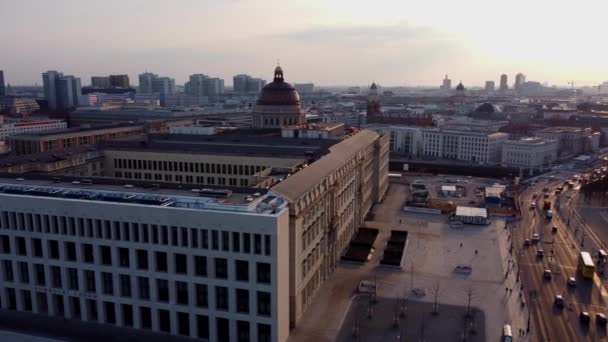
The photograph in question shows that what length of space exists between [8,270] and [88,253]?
414 inches

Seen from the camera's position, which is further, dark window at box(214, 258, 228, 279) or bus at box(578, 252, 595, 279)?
bus at box(578, 252, 595, 279)

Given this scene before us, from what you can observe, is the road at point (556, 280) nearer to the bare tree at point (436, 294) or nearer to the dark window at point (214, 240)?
the bare tree at point (436, 294)

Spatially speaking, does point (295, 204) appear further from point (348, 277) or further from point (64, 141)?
point (64, 141)

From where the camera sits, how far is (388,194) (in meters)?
114

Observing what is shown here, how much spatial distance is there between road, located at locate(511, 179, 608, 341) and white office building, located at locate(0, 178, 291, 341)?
93.0ft

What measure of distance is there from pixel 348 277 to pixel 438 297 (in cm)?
1165

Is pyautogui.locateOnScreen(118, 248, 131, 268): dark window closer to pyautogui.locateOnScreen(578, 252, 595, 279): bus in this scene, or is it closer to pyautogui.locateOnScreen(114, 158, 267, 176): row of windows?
pyautogui.locateOnScreen(114, 158, 267, 176): row of windows

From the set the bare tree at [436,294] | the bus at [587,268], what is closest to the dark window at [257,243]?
the bare tree at [436,294]

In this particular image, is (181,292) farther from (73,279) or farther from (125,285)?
(73,279)

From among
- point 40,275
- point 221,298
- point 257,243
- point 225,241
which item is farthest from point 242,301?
point 40,275

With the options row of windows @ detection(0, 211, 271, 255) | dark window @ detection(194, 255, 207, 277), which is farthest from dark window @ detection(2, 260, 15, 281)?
dark window @ detection(194, 255, 207, 277)

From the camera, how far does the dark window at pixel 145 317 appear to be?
47.2 meters

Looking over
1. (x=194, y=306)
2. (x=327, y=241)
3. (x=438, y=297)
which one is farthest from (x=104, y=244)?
(x=438, y=297)

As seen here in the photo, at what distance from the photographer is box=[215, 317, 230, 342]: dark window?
45.2 meters
